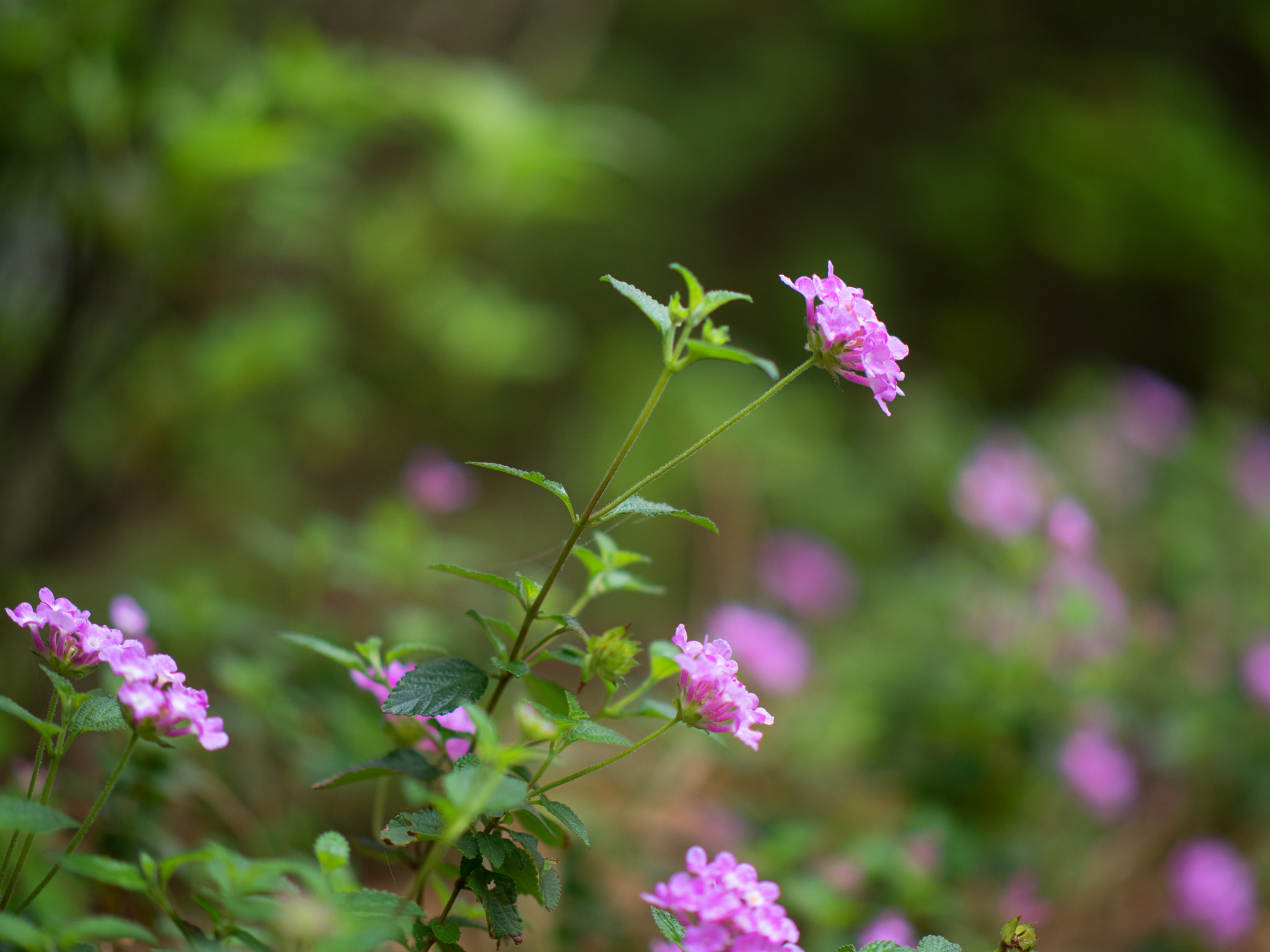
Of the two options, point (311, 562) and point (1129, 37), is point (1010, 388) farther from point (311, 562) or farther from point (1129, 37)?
point (311, 562)

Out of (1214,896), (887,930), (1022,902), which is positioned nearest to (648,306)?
(887,930)

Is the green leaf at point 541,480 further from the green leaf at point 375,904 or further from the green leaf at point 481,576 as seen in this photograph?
the green leaf at point 375,904

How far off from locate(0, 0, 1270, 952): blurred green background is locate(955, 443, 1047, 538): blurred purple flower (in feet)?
0.25

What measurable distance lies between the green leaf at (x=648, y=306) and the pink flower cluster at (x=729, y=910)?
274 mm

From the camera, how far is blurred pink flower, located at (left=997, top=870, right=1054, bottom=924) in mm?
993

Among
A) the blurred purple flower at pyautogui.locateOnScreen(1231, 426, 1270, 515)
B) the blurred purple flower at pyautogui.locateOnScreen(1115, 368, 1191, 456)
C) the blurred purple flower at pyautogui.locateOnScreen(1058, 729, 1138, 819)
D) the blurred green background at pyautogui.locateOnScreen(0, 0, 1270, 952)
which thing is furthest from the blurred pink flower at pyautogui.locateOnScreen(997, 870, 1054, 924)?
the blurred purple flower at pyautogui.locateOnScreen(1115, 368, 1191, 456)

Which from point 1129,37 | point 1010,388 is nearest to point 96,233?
point 1010,388

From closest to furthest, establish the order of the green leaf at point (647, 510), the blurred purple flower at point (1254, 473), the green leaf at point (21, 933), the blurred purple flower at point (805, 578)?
the green leaf at point (21, 933), the green leaf at point (647, 510), the blurred purple flower at point (805, 578), the blurred purple flower at point (1254, 473)

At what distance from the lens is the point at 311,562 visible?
99 cm

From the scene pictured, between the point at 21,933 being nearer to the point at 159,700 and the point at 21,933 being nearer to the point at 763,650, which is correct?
the point at 159,700

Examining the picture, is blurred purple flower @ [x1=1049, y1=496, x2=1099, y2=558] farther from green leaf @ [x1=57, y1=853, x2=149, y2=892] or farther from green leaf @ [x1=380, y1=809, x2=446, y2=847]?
green leaf @ [x1=57, y1=853, x2=149, y2=892]

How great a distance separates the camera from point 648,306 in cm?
52

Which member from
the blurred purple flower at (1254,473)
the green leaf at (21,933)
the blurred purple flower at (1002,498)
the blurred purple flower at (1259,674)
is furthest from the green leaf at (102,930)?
the blurred purple flower at (1254,473)

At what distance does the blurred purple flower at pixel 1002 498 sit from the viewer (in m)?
1.34
